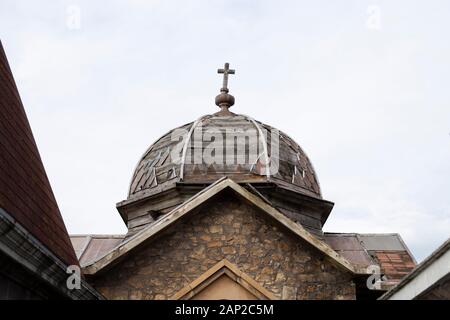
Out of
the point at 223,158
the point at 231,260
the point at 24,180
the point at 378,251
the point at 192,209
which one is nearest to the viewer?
the point at 24,180

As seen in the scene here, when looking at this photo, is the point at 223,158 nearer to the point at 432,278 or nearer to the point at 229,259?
the point at 229,259

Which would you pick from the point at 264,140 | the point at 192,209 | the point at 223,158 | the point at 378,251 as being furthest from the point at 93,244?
the point at 378,251

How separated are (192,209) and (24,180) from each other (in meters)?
4.85

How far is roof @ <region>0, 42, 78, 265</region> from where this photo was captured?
6758 mm

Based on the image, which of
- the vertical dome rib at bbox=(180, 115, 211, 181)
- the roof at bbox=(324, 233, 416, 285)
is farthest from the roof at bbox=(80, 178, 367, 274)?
the vertical dome rib at bbox=(180, 115, 211, 181)

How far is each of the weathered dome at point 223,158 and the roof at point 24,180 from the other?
6473 millimetres

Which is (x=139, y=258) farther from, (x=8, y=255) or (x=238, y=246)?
(x=8, y=255)

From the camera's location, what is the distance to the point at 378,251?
47.8ft

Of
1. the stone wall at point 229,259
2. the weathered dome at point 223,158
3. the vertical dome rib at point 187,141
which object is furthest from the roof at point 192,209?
the vertical dome rib at point 187,141

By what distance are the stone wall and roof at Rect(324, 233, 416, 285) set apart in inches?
64.8

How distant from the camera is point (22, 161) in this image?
754 cm

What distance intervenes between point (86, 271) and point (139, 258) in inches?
38.6
